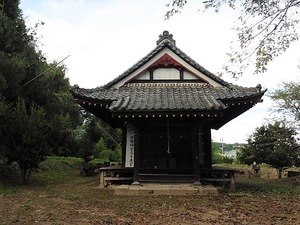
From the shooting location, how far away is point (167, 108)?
42.0 feet

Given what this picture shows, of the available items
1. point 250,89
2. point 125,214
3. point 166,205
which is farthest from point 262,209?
point 250,89

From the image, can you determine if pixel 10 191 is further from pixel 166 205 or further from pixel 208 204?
pixel 208 204

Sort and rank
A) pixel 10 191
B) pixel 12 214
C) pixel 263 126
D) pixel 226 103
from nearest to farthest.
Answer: pixel 12 214 < pixel 10 191 < pixel 226 103 < pixel 263 126

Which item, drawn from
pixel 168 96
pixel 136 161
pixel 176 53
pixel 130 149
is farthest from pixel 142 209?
pixel 176 53

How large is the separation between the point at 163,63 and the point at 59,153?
2237 centimetres

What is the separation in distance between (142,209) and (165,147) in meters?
4.94

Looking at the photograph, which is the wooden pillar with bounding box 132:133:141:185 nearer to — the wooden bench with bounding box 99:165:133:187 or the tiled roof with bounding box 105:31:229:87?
the wooden bench with bounding box 99:165:133:187

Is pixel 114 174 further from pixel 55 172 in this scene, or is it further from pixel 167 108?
pixel 55 172

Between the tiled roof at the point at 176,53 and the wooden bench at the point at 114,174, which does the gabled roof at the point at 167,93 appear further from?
the wooden bench at the point at 114,174

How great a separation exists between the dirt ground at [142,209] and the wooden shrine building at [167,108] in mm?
2175

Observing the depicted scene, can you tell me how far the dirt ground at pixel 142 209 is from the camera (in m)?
8.34

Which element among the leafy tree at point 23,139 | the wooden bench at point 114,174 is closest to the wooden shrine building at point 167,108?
the wooden bench at point 114,174

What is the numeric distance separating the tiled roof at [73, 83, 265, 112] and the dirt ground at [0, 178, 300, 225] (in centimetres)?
327

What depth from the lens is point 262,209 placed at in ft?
32.3
